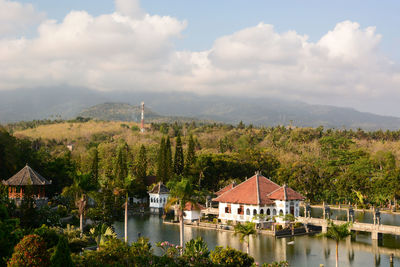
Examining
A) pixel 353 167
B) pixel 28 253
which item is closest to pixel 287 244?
pixel 28 253

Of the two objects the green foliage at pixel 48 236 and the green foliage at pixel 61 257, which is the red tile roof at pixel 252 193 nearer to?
the green foliage at pixel 48 236

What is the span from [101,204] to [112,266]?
1533 cm

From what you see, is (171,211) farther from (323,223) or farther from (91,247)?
(91,247)

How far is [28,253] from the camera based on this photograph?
16781mm

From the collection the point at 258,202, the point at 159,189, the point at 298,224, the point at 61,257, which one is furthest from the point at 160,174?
the point at 61,257

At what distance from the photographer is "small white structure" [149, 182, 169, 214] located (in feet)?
177

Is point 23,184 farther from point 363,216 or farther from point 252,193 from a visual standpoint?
point 363,216

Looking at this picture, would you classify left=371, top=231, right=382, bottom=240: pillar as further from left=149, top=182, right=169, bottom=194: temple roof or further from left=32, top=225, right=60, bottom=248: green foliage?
left=32, top=225, right=60, bottom=248: green foliage

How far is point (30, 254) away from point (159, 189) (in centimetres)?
3763

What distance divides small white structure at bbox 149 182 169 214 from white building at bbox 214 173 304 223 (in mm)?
11582

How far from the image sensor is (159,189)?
5431 cm

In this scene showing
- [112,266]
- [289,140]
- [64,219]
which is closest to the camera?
[112,266]

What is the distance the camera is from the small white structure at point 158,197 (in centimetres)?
5401

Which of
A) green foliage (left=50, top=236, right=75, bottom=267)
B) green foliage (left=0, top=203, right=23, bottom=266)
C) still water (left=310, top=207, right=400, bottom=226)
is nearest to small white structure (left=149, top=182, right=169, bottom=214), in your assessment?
still water (left=310, top=207, right=400, bottom=226)
